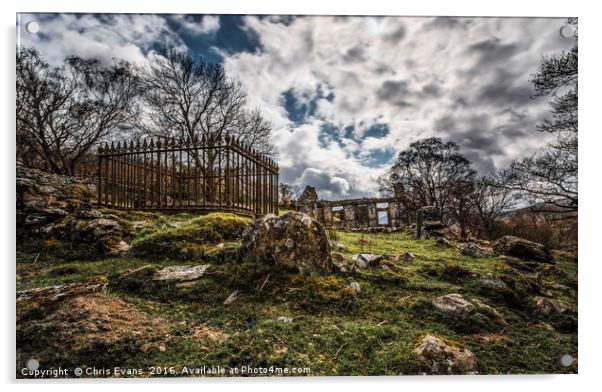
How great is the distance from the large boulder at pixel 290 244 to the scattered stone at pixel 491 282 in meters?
1.65

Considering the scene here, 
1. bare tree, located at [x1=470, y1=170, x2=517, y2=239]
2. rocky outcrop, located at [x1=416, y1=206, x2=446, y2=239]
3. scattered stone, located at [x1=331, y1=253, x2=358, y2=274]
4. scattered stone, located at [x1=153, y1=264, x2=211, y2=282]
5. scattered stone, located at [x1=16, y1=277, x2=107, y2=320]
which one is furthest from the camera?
rocky outcrop, located at [x1=416, y1=206, x2=446, y2=239]

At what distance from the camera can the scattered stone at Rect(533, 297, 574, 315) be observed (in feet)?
10.5

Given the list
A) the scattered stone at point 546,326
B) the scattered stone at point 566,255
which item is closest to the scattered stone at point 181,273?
the scattered stone at point 546,326

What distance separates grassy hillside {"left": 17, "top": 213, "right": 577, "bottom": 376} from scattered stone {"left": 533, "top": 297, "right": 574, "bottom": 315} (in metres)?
0.06

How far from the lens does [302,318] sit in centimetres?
292

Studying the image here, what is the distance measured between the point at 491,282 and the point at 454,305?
66cm

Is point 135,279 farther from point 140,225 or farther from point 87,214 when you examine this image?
point 87,214

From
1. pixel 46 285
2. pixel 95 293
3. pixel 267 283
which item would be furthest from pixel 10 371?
pixel 267 283

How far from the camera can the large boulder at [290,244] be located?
3266mm

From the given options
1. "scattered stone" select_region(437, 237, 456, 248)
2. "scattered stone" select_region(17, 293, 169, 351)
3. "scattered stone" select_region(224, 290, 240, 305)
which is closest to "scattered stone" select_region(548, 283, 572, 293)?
"scattered stone" select_region(437, 237, 456, 248)

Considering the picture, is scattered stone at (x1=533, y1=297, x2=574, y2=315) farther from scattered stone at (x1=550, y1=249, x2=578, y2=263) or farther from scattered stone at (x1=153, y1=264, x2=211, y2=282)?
scattered stone at (x1=153, y1=264, x2=211, y2=282)

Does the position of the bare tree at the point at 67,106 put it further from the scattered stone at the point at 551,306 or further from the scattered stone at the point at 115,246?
the scattered stone at the point at 551,306
